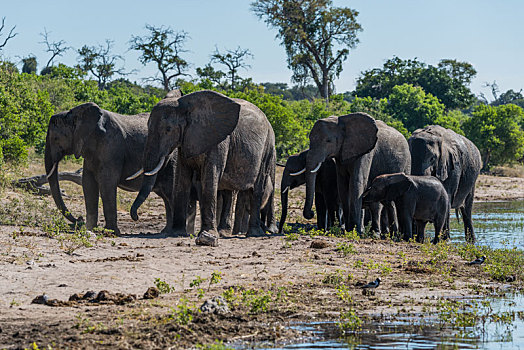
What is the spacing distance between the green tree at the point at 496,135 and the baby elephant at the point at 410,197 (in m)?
26.7

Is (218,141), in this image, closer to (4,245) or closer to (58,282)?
(4,245)

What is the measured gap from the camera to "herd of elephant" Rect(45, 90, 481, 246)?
42.0ft

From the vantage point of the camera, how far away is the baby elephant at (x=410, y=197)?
1468 cm

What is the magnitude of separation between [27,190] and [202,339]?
13.6 meters

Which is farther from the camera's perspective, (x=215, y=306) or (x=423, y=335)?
(x=215, y=306)

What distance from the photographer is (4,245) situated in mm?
10453

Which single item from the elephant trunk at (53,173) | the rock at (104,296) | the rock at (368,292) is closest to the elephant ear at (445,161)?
the elephant trunk at (53,173)

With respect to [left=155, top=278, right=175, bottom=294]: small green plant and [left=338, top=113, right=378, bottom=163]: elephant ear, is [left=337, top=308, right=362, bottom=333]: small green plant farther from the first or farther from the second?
[left=338, top=113, right=378, bottom=163]: elephant ear

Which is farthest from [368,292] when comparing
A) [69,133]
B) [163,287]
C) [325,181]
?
[325,181]

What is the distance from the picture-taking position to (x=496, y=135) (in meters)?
41.5

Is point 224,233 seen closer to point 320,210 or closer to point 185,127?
point 185,127

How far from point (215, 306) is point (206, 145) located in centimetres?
535

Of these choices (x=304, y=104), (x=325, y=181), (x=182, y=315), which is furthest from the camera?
(x=304, y=104)

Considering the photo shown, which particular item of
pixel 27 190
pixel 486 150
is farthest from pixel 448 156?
pixel 486 150
